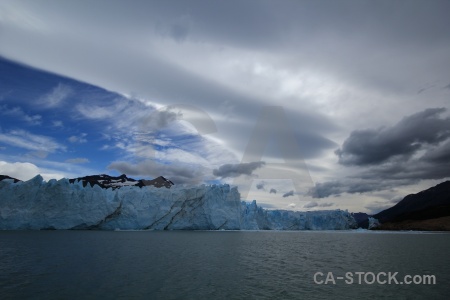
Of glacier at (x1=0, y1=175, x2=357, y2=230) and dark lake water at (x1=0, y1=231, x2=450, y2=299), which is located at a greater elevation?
glacier at (x1=0, y1=175, x2=357, y2=230)

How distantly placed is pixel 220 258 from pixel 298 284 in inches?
503

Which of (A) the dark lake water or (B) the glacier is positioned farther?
(B) the glacier

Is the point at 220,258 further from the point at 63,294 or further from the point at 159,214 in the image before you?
the point at 159,214

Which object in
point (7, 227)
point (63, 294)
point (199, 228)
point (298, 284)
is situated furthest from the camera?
point (199, 228)

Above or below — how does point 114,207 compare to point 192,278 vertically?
above

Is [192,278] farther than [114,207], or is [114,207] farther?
[114,207]

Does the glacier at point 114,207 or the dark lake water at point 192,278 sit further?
the glacier at point 114,207

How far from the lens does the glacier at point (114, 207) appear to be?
63.7 metres

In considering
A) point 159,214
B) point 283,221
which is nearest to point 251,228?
point 283,221

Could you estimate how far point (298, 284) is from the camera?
59.9 ft

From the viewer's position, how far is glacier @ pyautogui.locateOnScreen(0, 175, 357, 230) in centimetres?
6372

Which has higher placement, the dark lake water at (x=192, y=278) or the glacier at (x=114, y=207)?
the glacier at (x=114, y=207)

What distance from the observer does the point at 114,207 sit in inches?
2852

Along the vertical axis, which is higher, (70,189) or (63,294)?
(70,189)
